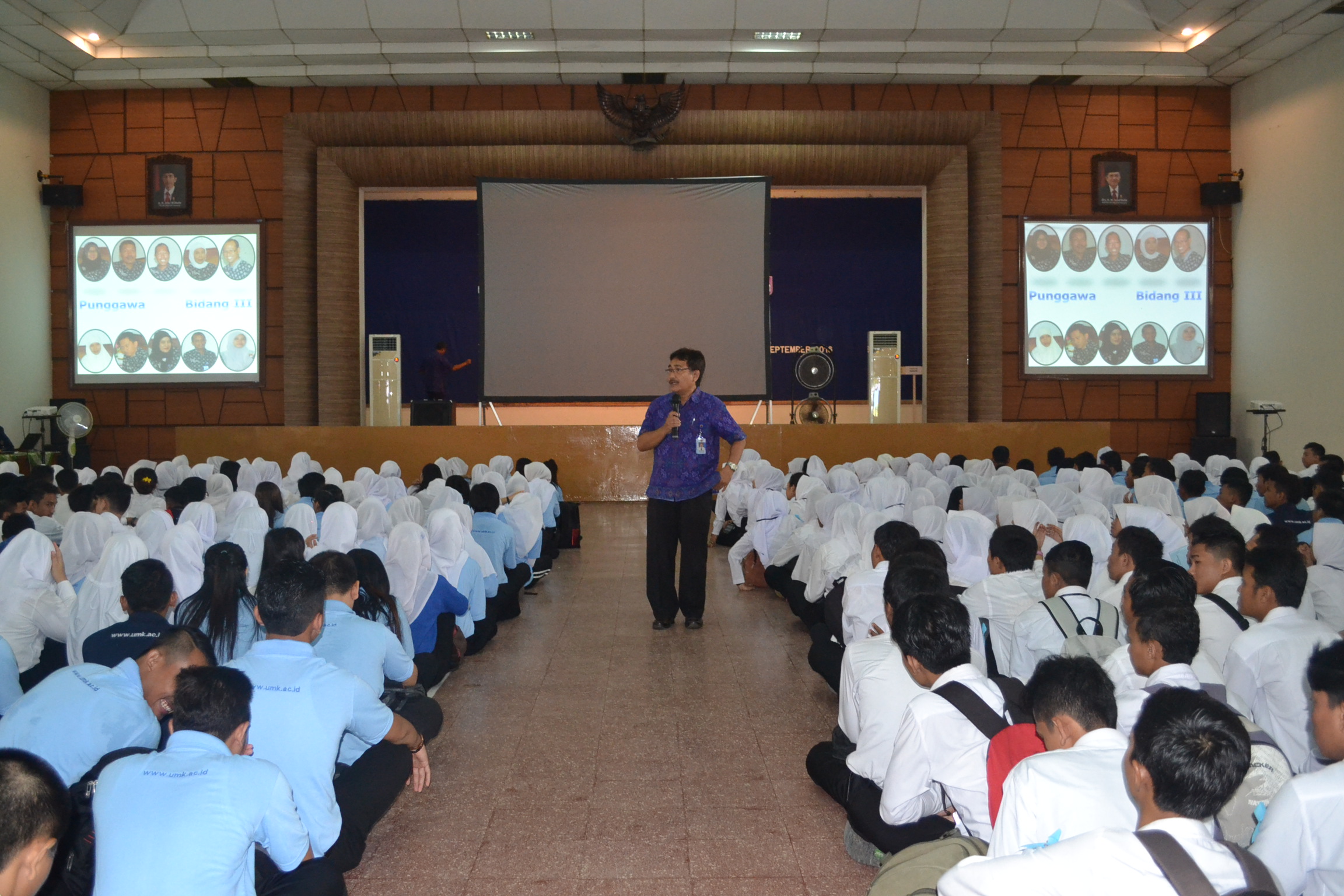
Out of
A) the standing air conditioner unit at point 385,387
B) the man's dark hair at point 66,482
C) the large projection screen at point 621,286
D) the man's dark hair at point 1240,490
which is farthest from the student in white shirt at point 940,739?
the standing air conditioner unit at point 385,387

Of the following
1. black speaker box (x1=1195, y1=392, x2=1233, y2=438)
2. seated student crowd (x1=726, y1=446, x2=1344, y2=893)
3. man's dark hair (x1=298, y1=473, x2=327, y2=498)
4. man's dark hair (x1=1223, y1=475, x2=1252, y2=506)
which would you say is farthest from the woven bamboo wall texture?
seated student crowd (x1=726, y1=446, x2=1344, y2=893)

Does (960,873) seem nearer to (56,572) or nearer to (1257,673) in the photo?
(1257,673)

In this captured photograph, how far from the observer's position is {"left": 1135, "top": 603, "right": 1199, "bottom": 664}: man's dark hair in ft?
7.39

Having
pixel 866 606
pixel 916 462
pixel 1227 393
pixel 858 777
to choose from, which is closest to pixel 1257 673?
pixel 858 777

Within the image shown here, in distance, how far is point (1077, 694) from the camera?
1.88m

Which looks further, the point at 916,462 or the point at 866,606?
the point at 916,462

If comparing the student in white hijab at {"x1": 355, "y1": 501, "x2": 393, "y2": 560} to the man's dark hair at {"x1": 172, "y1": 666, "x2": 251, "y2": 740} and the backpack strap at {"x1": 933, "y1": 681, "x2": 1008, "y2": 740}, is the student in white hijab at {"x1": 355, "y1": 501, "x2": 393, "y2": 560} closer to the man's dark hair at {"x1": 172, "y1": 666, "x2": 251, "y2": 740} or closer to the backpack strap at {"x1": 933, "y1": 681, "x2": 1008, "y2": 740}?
the man's dark hair at {"x1": 172, "y1": 666, "x2": 251, "y2": 740}

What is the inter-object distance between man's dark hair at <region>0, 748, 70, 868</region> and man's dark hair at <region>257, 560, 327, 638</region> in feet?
2.77

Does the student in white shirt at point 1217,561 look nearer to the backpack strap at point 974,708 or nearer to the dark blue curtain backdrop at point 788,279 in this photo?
the backpack strap at point 974,708

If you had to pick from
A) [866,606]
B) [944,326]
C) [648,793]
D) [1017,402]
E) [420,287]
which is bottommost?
[648,793]

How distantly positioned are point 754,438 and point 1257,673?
8.32 metres

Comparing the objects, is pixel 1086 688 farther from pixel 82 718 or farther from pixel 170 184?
pixel 170 184

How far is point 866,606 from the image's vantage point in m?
3.53

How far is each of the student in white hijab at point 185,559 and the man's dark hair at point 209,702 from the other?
2.09 m
